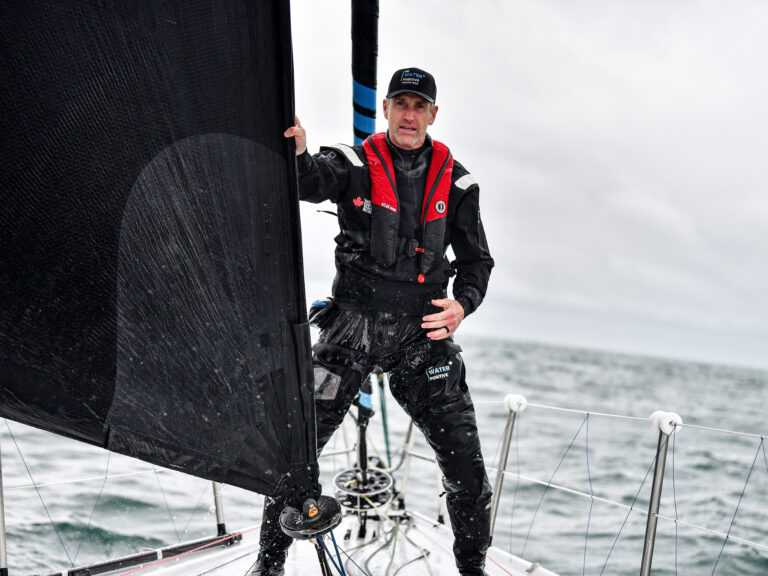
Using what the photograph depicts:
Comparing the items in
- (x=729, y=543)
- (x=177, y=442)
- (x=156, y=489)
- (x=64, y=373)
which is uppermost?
(x=64, y=373)

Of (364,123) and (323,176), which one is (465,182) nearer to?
(323,176)

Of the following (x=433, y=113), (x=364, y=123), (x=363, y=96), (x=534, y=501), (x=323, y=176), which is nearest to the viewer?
(x=323, y=176)

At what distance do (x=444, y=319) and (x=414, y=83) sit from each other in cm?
113

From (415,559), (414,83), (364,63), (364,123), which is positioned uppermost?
(364,63)

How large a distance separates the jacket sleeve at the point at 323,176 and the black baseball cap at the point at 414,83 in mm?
430

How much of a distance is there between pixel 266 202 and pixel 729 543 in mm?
8252

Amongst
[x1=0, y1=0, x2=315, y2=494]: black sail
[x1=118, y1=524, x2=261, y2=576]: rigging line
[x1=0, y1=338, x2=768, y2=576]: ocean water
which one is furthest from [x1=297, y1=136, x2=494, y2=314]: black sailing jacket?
[x1=118, y1=524, x2=261, y2=576]: rigging line

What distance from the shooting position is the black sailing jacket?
243cm

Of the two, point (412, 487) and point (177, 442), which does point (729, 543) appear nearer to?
point (412, 487)

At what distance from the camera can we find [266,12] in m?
1.29

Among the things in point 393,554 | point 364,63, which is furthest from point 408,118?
point 393,554

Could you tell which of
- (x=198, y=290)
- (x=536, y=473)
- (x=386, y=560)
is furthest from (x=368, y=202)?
(x=536, y=473)

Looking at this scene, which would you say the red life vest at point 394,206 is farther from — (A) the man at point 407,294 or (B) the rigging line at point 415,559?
(B) the rigging line at point 415,559

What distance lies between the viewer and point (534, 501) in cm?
908
